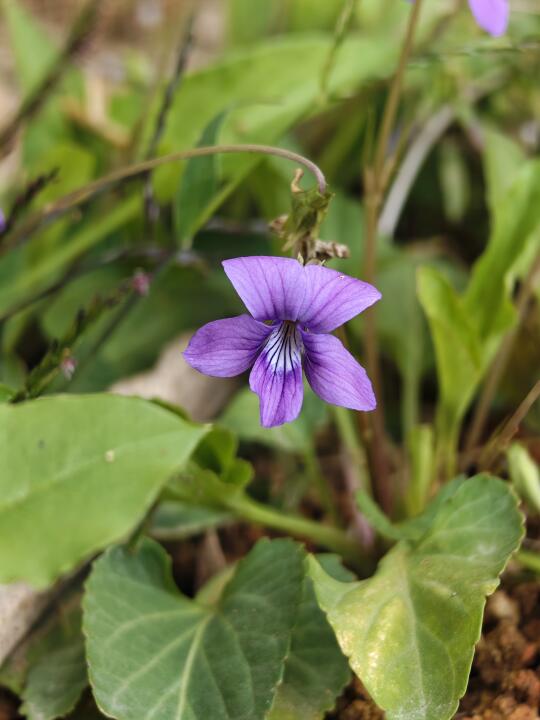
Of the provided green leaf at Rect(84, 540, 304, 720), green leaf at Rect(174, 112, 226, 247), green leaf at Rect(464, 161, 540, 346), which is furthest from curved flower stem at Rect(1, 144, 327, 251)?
green leaf at Rect(84, 540, 304, 720)

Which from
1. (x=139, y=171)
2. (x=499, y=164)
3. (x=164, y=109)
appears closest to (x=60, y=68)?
(x=164, y=109)

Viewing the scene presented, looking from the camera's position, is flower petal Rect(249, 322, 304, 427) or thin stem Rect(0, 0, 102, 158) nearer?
flower petal Rect(249, 322, 304, 427)

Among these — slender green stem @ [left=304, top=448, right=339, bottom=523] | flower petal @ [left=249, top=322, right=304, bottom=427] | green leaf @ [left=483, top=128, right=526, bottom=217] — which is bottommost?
slender green stem @ [left=304, top=448, right=339, bottom=523]

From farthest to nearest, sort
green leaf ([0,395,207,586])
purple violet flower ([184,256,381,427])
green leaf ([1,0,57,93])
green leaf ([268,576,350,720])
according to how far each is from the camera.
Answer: green leaf ([1,0,57,93])
green leaf ([268,576,350,720])
purple violet flower ([184,256,381,427])
green leaf ([0,395,207,586])

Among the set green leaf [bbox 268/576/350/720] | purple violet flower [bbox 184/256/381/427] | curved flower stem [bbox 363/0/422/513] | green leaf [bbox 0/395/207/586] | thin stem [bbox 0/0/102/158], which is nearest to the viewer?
green leaf [bbox 0/395/207/586]

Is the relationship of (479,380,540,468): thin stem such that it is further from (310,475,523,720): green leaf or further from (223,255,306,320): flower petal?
(223,255,306,320): flower petal

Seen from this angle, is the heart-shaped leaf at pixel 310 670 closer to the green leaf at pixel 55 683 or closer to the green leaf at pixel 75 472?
the green leaf at pixel 55 683

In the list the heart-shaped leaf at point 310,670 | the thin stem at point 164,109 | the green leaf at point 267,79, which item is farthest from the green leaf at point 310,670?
the green leaf at point 267,79

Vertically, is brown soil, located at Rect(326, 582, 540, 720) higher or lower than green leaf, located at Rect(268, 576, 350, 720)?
lower
